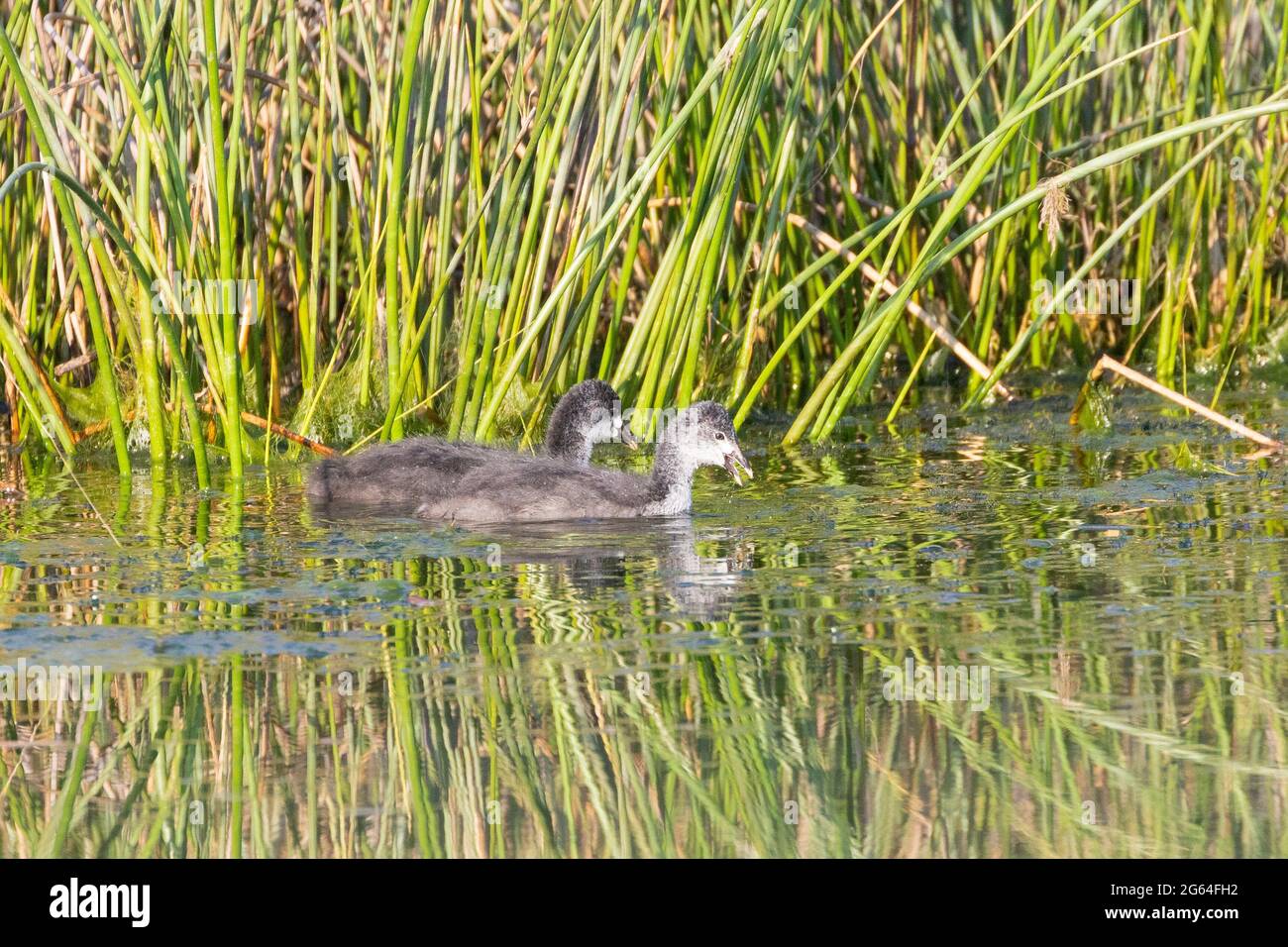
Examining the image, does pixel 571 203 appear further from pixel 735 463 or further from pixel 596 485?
pixel 596 485

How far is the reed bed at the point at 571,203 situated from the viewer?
7.08 m

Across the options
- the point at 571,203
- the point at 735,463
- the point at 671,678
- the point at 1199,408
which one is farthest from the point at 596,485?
the point at 1199,408

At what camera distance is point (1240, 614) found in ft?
16.2

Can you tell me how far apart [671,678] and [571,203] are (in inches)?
165

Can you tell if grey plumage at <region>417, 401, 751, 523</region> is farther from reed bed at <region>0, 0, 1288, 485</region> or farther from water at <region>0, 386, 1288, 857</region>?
reed bed at <region>0, 0, 1288, 485</region>

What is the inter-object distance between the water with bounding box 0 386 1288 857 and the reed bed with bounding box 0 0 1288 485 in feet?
3.26

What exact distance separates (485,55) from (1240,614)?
4.71 metres

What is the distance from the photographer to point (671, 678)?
4.49 m

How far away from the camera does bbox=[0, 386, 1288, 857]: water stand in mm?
3604

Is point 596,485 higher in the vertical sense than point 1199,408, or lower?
lower

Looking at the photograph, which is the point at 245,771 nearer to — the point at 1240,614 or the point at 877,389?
the point at 1240,614

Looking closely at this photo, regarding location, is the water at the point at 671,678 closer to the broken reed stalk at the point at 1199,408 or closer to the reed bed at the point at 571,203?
the broken reed stalk at the point at 1199,408

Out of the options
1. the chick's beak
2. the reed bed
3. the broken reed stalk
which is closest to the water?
the chick's beak
